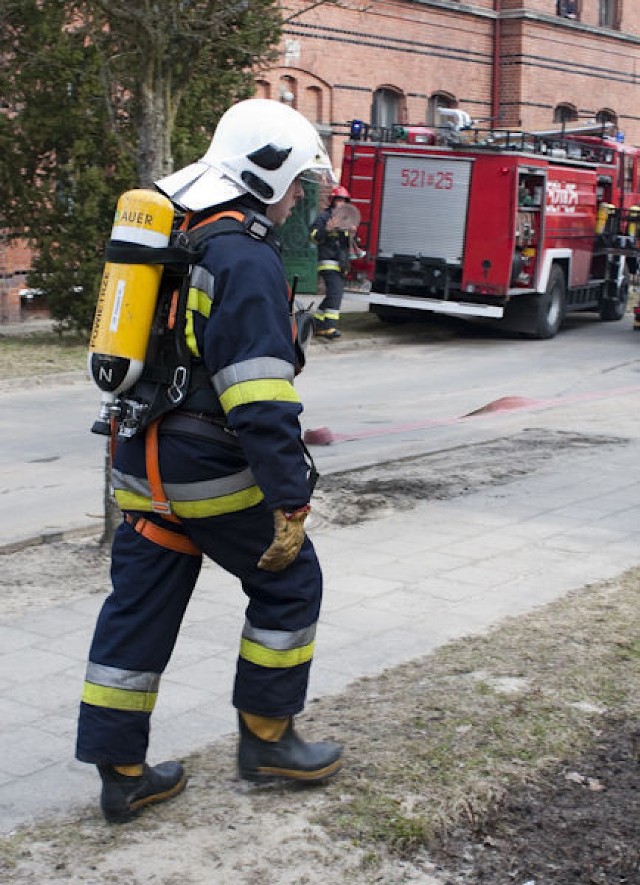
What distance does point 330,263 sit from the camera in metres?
18.5

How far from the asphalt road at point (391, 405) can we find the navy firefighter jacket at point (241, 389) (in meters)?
3.43

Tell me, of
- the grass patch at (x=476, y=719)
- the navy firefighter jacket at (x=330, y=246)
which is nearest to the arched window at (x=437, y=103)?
the navy firefighter jacket at (x=330, y=246)

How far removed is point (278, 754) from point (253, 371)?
1.13 m

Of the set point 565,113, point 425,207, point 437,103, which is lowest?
point 425,207

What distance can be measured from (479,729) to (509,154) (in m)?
14.7

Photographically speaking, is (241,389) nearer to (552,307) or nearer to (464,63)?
Answer: (552,307)

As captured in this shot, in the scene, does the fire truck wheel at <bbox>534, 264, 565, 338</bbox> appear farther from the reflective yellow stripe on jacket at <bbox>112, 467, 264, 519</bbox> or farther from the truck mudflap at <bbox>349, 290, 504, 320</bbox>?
the reflective yellow stripe on jacket at <bbox>112, 467, 264, 519</bbox>

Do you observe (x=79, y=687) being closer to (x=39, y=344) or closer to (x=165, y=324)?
(x=165, y=324)

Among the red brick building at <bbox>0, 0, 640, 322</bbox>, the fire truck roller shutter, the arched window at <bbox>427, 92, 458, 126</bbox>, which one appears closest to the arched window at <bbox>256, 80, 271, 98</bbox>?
the red brick building at <bbox>0, 0, 640, 322</bbox>

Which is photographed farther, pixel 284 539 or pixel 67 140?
pixel 67 140

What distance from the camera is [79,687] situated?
4.80m

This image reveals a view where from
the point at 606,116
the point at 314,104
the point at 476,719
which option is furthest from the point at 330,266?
the point at 606,116

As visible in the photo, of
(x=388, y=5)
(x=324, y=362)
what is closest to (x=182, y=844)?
(x=324, y=362)

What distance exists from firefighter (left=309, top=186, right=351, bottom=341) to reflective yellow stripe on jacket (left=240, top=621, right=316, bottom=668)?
14558 mm
